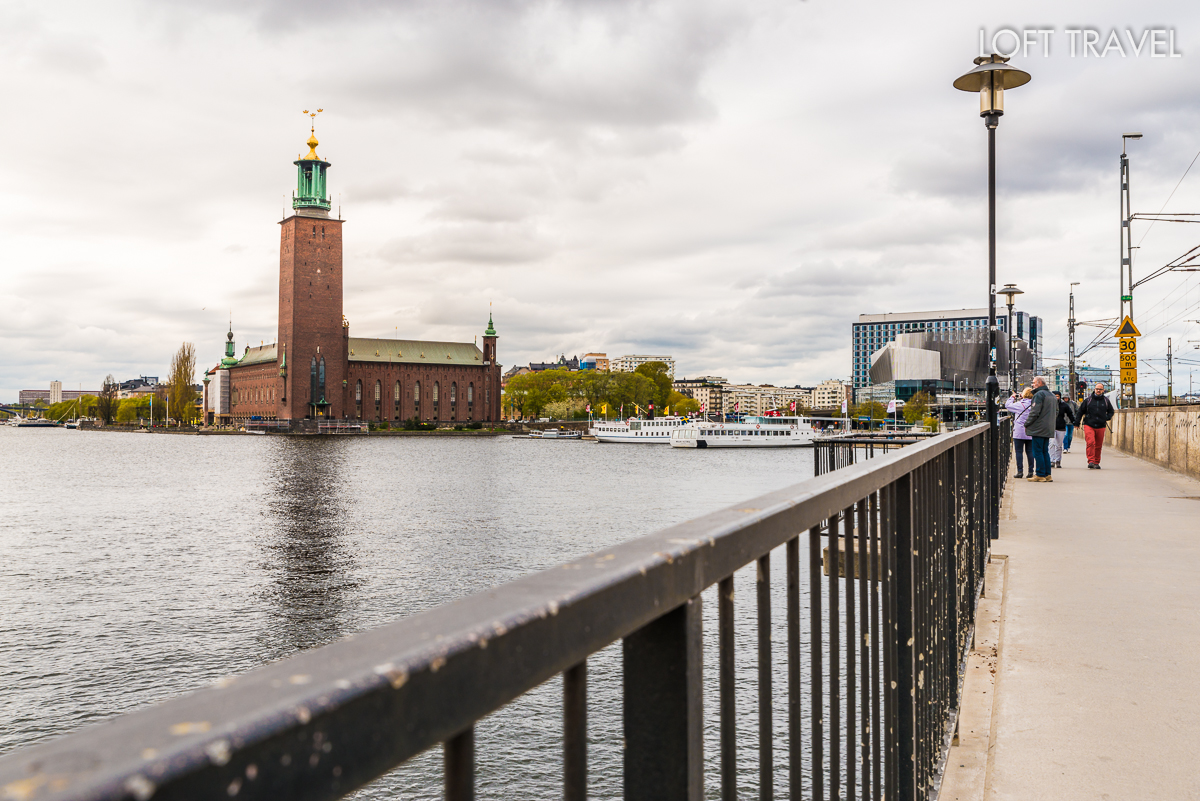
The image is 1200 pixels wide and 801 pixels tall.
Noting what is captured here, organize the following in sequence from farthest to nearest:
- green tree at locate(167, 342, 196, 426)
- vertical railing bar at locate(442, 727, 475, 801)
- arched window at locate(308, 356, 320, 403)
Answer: green tree at locate(167, 342, 196, 426) → arched window at locate(308, 356, 320, 403) → vertical railing bar at locate(442, 727, 475, 801)

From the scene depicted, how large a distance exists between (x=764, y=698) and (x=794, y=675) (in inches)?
10.5

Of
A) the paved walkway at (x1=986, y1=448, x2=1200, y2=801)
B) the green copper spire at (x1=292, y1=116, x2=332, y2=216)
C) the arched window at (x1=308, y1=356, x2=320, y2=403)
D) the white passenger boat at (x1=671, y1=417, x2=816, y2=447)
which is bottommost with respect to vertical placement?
the white passenger boat at (x1=671, y1=417, x2=816, y2=447)

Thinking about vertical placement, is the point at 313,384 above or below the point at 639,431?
above

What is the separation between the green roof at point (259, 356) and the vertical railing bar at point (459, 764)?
129231mm

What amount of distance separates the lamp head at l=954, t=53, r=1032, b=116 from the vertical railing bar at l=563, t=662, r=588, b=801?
11678mm

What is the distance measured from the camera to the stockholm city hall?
11206 centimetres

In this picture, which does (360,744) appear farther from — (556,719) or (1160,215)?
(1160,215)

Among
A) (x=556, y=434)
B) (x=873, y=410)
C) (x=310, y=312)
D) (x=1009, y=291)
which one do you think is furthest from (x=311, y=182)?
(x=1009, y=291)

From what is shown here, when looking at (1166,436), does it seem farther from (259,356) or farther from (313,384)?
(259,356)

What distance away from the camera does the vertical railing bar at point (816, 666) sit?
1792 millimetres

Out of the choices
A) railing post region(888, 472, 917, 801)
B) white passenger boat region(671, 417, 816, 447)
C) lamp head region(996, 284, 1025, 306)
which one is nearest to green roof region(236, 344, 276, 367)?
white passenger boat region(671, 417, 816, 447)

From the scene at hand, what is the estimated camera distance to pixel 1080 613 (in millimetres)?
5887

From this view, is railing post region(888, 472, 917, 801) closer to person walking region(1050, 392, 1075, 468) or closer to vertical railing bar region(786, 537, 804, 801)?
vertical railing bar region(786, 537, 804, 801)

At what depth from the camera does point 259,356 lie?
134375 mm
